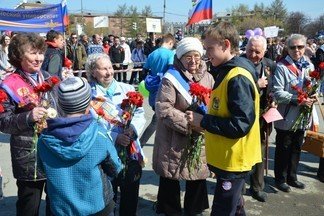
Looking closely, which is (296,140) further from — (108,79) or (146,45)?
(146,45)

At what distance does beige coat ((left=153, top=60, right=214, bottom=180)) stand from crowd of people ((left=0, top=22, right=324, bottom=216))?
10mm

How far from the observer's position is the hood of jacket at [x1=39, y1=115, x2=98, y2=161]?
2.23 meters

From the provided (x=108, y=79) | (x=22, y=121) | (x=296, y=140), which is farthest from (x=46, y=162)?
(x=296, y=140)

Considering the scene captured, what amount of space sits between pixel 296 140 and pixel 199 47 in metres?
2.14

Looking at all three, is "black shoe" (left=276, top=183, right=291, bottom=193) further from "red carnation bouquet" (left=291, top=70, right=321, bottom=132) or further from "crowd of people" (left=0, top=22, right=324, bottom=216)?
"red carnation bouquet" (left=291, top=70, right=321, bottom=132)

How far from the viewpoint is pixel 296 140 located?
486cm

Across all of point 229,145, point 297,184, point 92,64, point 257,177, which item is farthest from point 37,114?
point 297,184

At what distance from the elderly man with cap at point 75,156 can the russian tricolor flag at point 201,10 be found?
786cm

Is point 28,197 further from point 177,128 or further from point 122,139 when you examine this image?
point 177,128

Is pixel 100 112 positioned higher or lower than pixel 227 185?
higher

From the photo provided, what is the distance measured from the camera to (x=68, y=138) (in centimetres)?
222

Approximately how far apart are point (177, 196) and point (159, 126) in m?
0.82

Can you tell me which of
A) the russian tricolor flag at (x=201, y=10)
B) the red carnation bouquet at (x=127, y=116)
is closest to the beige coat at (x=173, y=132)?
the red carnation bouquet at (x=127, y=116)

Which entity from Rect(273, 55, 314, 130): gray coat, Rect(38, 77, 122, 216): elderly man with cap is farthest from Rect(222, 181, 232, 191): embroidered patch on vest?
Rect(273, 55, 314, 130): gray coat
